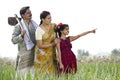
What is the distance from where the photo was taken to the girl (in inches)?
231

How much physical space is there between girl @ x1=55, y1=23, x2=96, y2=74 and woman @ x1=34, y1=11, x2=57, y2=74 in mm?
91

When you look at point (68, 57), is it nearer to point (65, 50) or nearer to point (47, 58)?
point (65, 50)

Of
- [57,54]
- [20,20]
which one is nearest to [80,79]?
[57,54]

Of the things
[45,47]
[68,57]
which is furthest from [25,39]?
[68,57]

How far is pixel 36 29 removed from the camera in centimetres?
575

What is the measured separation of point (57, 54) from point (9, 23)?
86 centimetres

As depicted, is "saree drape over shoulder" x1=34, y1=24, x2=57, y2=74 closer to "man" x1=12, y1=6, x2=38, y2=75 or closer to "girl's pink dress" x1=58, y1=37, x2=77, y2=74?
"man" x1=12, y1=6, x2=38, y2=75

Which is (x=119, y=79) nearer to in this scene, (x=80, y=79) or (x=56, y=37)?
(x=80, y=79)

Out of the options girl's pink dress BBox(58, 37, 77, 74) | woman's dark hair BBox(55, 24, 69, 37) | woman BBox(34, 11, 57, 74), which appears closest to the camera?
woman BBox(34, 11, 57, 74)

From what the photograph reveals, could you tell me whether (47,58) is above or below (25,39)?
below

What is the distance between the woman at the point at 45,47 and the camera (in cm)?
569

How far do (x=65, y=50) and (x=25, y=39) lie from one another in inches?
22.8

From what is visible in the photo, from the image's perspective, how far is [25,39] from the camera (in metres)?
5.96

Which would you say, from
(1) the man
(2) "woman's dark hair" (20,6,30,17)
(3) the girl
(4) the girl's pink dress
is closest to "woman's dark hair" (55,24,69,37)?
(3) the girl
